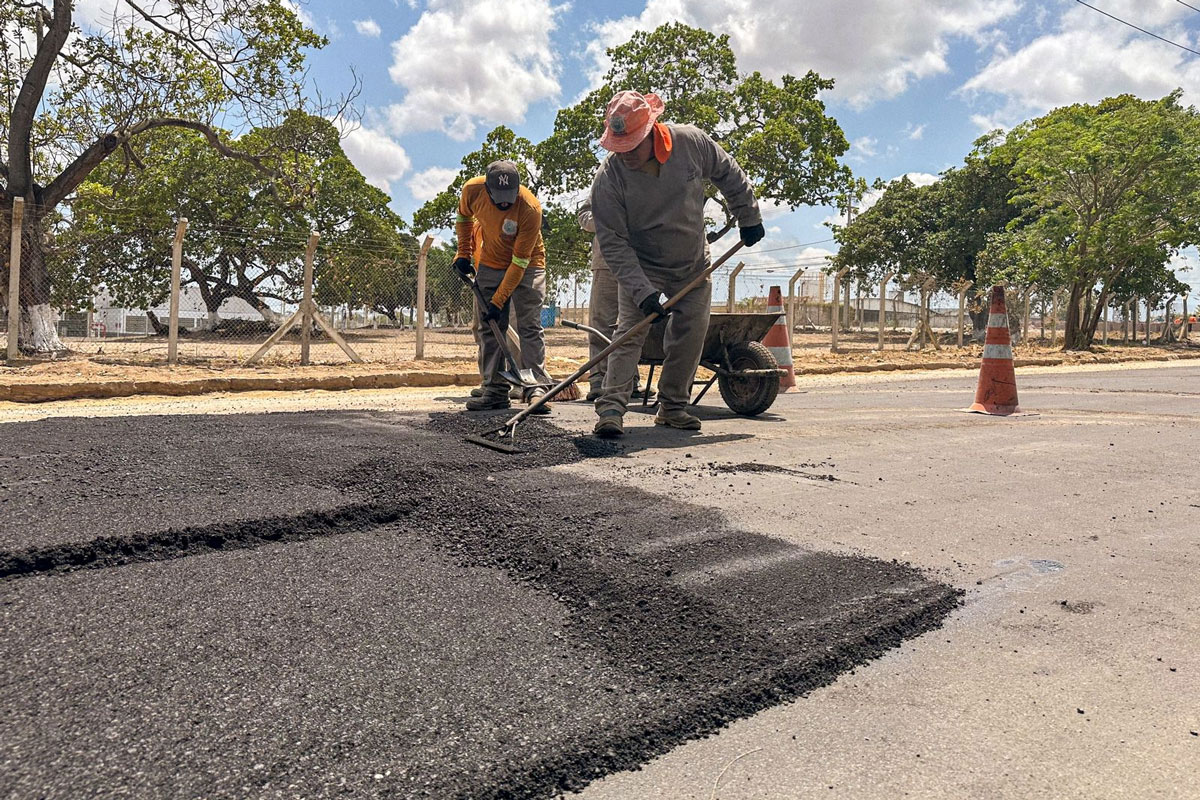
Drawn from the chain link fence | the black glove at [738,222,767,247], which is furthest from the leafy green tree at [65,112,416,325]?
the black glove at [738,222,767,247]

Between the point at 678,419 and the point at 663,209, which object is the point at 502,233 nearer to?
the point at 663,209

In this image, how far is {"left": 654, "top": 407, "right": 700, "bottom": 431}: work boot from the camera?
5.03m

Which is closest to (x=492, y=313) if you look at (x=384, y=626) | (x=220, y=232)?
(x=384, y=626)

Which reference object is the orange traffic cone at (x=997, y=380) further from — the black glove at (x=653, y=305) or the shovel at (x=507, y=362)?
the shovel at (x=507, y=362)

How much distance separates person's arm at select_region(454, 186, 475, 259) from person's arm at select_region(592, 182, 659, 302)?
1626 mm

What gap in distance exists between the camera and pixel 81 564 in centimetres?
241

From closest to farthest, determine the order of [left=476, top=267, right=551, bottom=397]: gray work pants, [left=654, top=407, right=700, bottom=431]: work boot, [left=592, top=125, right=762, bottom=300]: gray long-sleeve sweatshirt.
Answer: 1. [left=592, top=125, right=762, bottom=300]: gray long-sleeve sweatshirt
2. [left=654, top=407, right=700, bottom=431]: work boot
3. [left=476, top=267, right=551, bottom=397]: gray work pants

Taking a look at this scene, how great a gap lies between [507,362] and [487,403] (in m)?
0.33

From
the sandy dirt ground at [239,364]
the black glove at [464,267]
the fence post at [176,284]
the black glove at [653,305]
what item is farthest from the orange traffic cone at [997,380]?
the fence post at [176,284]

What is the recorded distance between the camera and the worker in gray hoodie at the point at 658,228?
4.59m

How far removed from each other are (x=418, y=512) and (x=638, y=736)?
163 centimetres

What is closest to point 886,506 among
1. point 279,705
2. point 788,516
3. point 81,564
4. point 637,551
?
point 788,516

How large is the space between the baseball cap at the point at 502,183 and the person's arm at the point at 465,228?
41 cm

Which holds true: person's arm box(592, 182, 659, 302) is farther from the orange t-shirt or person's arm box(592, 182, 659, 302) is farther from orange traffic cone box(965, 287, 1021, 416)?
orange traffic cone box(965, 287, 1021, 416)
